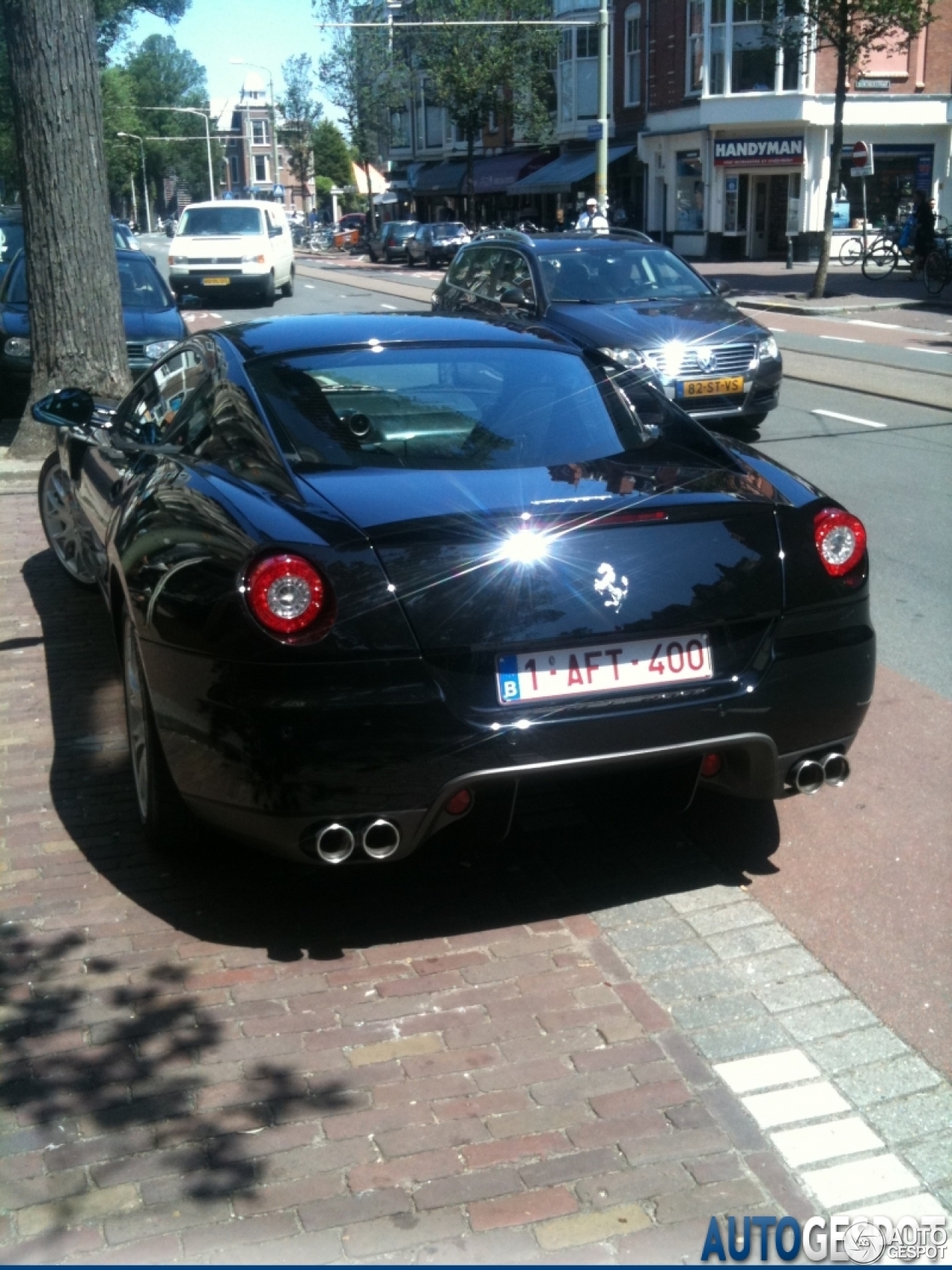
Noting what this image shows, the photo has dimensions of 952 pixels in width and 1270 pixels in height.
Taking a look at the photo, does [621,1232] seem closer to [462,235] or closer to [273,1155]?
[273,1155]

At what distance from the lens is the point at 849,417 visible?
12.8 meters

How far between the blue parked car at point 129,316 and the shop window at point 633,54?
36077 mm

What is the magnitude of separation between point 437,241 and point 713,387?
132ft

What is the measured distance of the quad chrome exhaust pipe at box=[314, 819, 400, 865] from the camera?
3.46 m

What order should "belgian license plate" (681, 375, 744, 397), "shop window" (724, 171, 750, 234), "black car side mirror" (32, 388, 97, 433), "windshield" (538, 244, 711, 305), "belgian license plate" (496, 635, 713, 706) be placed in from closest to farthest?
"belgian license plate" (496, 635, 713, 706)
"black car side mirror" (32, 388, 97, 433)
"belgian license plate" (681, 375, 744, 397)
"windshield" (538, 244, 711, 305)
"shop window" (724, 171, 750, 234)

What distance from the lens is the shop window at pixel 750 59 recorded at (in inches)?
1626

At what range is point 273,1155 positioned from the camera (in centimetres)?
293

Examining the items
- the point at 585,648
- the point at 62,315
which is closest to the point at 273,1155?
the point at 585,648

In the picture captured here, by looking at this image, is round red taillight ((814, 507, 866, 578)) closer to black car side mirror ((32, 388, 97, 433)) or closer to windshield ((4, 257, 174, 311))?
black car side mirror ((32, 388, 97, 433))

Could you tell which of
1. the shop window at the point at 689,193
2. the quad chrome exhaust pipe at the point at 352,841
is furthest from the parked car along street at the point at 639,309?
the shop window at the point at 689,193

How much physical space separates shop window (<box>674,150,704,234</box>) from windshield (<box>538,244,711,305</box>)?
1333 inches

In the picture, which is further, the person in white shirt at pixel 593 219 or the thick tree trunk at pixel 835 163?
the person in white shirt at pixel 593 219

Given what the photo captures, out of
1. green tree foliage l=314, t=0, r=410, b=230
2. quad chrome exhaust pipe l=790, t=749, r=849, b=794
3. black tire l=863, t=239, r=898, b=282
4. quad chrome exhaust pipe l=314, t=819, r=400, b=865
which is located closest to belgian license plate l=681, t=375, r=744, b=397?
quad chrome exhaust pipe l=790, t=749, r=849, b=794

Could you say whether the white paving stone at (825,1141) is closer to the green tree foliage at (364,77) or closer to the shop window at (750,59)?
the shop window at (750,59)
